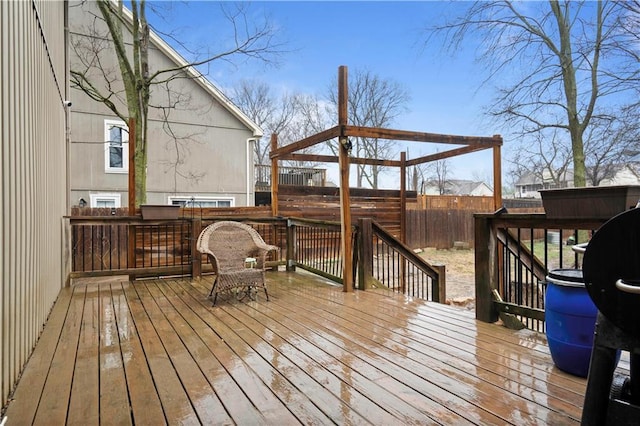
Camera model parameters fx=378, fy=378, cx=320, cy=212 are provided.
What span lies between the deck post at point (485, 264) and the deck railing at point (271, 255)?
1605mm

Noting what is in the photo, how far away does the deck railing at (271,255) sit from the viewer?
4.85 metres

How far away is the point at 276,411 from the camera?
1.87 metres

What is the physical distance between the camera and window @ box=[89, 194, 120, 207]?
30.4 feet

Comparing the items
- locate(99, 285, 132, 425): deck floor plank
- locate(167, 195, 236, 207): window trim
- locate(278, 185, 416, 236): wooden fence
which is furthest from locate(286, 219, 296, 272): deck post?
locate(167, 195, 236, 207): window trim

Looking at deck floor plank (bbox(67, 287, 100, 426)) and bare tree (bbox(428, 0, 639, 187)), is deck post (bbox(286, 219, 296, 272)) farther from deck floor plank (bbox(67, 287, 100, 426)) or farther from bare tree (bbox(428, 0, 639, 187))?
bare tree (bbox(428, 0, 639, 187))

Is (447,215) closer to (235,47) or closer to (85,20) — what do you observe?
(235,47)

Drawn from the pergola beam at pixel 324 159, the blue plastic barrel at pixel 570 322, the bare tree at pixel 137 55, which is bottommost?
the blue plastic barrel at pixel 570 322

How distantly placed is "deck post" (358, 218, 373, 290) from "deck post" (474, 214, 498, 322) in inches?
63.5

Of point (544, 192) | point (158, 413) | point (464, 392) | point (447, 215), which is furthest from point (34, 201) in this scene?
point (447, 215)

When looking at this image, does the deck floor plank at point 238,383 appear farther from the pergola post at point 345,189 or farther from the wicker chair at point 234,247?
the pergola post at point 345,189

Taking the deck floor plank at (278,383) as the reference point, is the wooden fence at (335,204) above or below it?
above

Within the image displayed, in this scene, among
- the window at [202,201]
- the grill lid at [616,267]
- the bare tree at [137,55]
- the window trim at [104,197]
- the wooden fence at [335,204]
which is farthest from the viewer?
the window at [202,201]

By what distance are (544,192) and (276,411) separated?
216cm

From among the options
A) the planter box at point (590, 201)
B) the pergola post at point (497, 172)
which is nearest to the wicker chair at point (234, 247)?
the planter box at point (590, 201)
